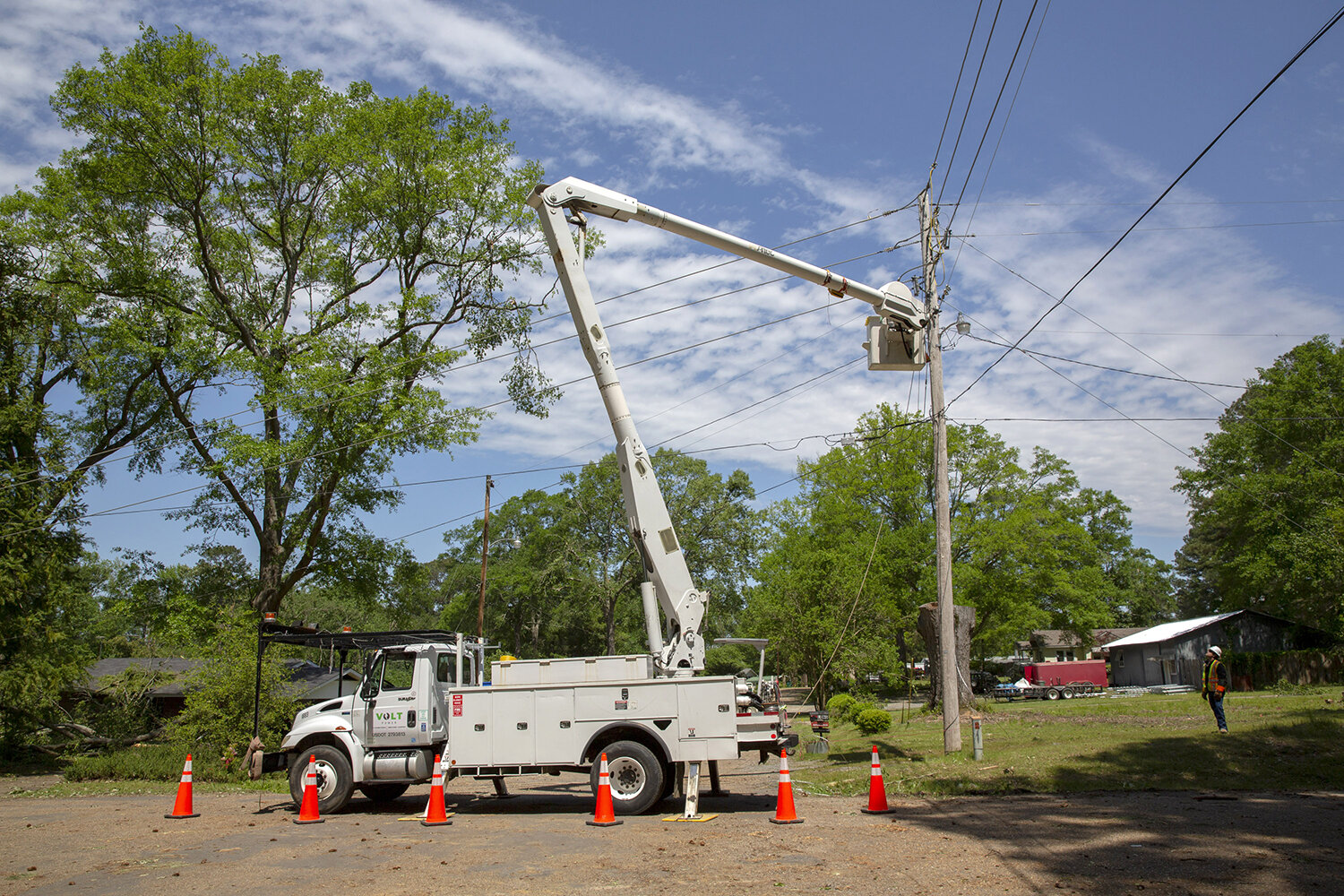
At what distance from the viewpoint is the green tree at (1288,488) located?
38.1m

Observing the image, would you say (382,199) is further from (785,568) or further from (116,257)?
(785,568)

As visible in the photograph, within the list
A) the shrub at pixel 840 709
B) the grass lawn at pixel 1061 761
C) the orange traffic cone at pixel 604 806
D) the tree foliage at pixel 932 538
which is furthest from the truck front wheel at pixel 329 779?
the tree foliage at pixel 932 538

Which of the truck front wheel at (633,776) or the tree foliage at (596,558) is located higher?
the tree foliage at (596,558)

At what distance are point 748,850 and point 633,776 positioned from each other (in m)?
3.07

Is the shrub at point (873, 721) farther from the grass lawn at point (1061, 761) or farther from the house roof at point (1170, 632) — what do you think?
the house roof at point (1170, 632)

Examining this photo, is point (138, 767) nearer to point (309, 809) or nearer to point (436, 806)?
point (309, 809)

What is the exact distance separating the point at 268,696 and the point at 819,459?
2974 centimetres

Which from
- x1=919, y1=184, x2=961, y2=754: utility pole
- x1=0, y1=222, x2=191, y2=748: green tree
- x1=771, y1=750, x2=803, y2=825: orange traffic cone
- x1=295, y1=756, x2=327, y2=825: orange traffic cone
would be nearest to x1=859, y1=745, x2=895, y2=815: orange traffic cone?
x1=771, y1=750, x2=803, y2=825: orange traffic cone

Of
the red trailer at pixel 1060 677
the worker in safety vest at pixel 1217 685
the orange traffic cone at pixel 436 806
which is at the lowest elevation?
the red trailer at pixel 1060 677

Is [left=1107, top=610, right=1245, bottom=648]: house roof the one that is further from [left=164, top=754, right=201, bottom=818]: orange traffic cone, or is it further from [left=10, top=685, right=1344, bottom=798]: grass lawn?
[left=164, top=754, right=201, bottom=818]: orange traffic cone

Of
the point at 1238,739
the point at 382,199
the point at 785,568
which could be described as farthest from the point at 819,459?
the point at 1238,739

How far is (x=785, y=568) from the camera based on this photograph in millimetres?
40812

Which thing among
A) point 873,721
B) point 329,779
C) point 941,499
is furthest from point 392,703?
point 873,721

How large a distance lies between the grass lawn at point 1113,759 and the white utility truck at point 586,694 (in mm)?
3433
